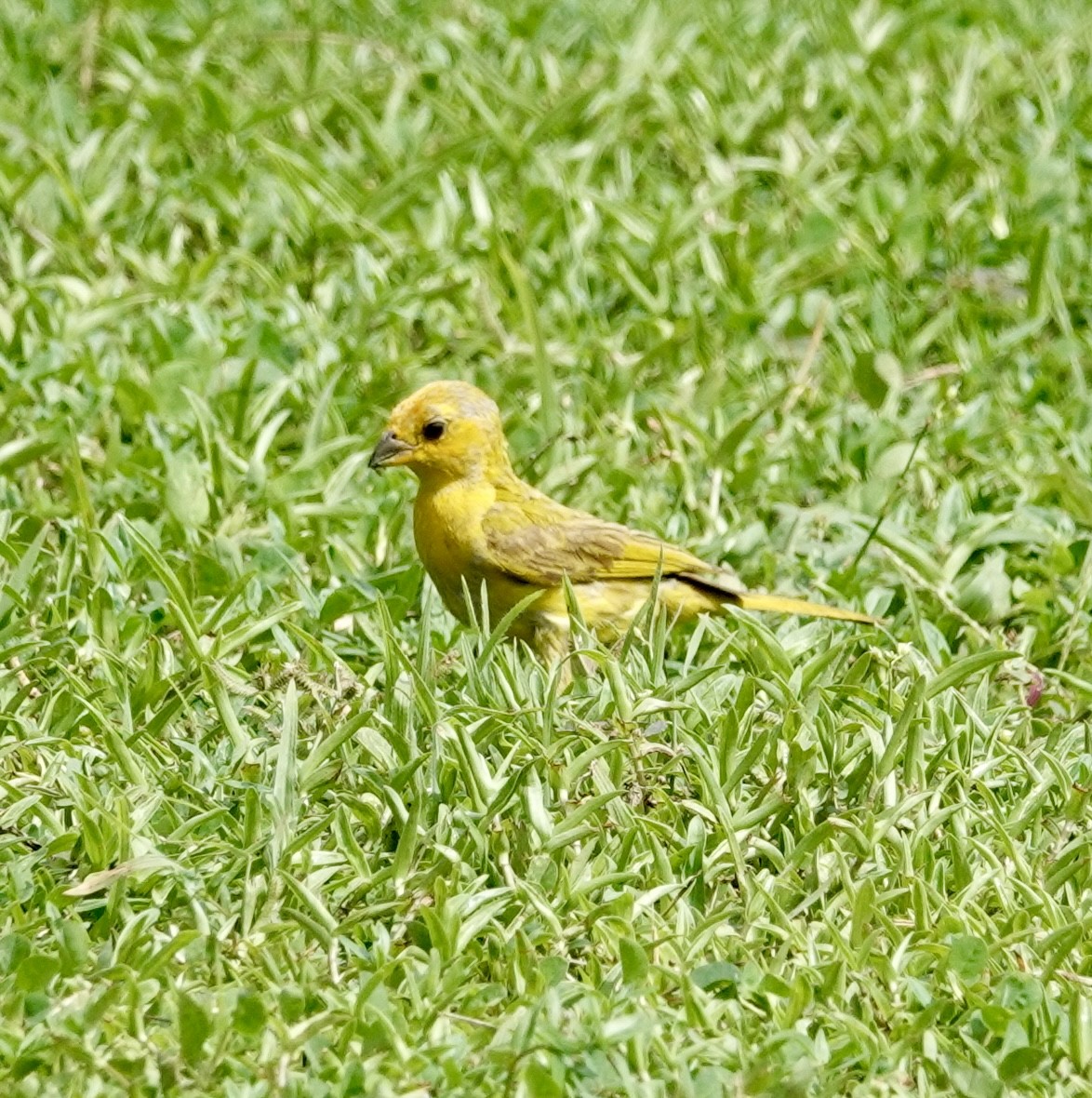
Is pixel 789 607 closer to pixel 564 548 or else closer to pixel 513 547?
pixel 564 548

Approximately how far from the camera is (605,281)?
23.0 ft

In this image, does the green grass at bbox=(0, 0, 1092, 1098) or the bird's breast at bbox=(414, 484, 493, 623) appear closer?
the green grass at bbox=(0, 0, 1092, 1098)

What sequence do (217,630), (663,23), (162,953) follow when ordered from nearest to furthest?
(162,953) → (217,630) → (663,23)

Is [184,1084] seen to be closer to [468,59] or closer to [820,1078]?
[820,1078]

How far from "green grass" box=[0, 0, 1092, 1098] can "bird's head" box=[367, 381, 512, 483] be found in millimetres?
299

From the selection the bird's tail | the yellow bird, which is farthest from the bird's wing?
the bird's tail

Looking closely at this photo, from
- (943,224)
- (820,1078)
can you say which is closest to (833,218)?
(943,224)

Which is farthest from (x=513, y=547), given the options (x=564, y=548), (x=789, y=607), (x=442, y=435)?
(x=789, y=607)

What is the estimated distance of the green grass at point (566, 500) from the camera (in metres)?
3.62

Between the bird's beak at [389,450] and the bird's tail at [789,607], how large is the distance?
0.88 meters

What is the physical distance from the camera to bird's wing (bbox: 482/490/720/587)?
5.20 meters

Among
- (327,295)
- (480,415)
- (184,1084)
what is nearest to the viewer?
(184,1084)

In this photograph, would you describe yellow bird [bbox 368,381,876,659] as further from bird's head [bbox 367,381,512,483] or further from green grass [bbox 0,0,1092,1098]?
green grass [bbox 0,0,1092,1098]

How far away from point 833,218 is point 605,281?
0.87m
